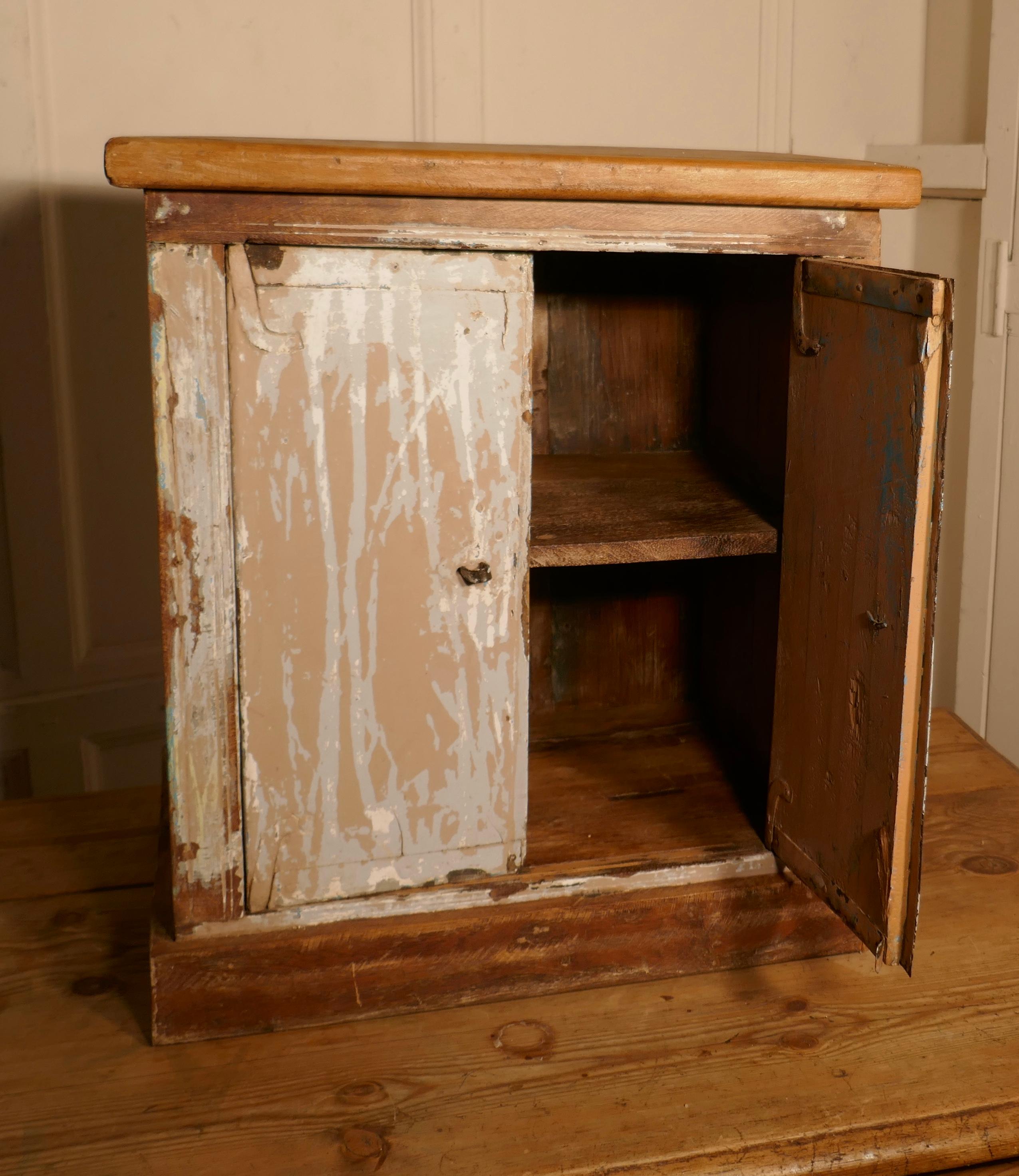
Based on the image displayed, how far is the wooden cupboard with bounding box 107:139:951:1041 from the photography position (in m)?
0.92

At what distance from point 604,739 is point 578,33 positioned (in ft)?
3.46

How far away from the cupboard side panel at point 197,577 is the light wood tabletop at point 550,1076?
14cm

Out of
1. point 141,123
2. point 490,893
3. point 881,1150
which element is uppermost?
point 141,123

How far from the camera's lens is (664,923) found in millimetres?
1101

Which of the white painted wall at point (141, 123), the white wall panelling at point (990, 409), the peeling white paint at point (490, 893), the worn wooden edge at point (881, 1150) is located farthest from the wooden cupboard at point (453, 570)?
the white wall panelling at point (990, 409)

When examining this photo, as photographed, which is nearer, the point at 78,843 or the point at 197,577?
the point at 197,577

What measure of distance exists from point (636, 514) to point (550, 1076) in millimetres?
530

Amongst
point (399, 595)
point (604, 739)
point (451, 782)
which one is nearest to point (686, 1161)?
point (451, 782)

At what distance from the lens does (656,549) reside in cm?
110

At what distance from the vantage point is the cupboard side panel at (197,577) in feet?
2.99

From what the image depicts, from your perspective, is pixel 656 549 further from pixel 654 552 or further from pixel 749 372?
pixel 749 372

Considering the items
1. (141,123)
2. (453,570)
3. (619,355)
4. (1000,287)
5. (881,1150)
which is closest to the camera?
(881,1150)

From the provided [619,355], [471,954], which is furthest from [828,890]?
[619,355]

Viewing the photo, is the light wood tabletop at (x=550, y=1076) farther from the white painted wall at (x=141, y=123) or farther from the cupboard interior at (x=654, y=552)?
the white painted wall at (x=141, y=123)
